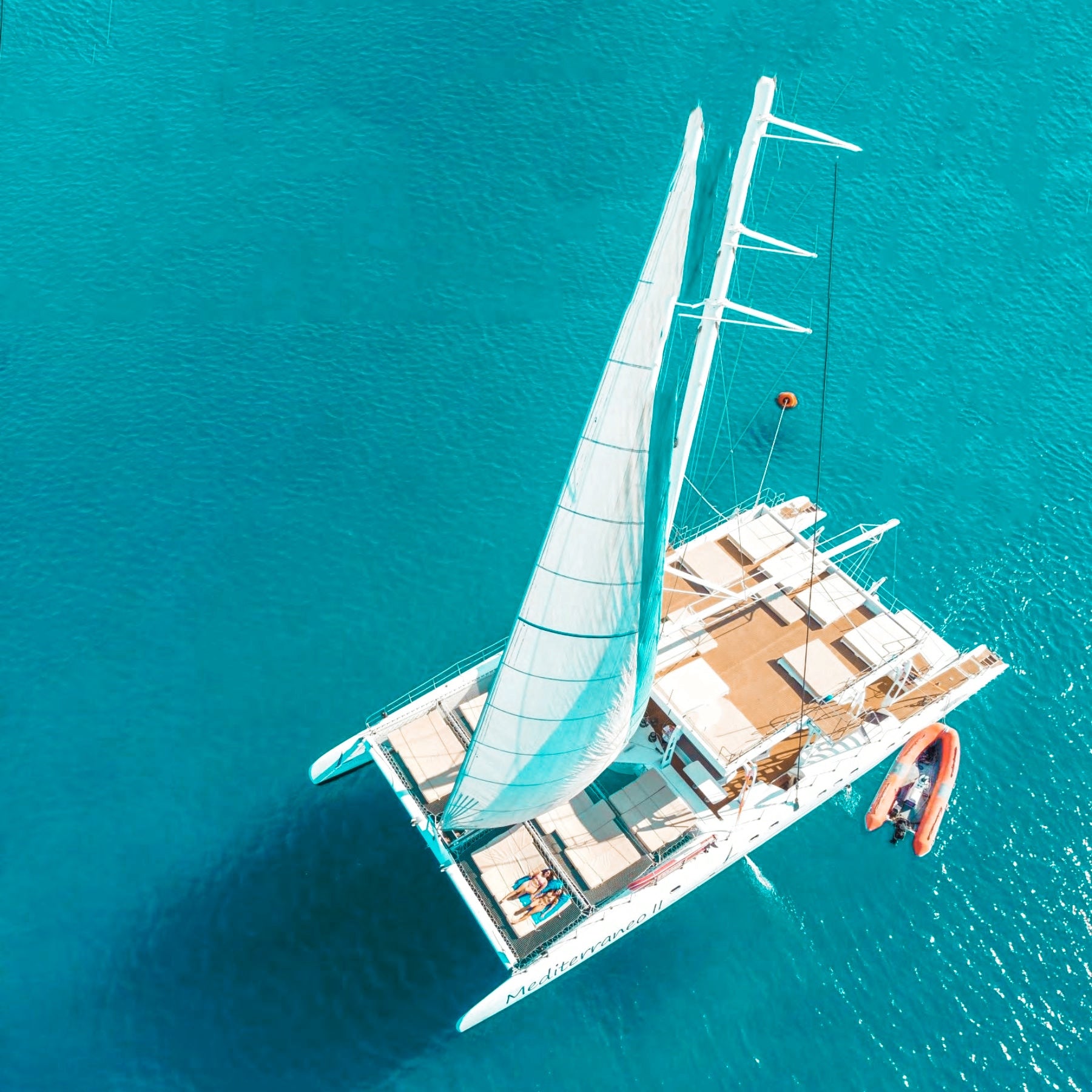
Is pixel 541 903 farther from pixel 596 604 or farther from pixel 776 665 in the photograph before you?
pixel 776 665

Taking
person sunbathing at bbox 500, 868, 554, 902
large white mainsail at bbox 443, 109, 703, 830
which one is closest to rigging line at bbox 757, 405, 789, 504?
large white mainsail at bbox 443, 109, 703, 830

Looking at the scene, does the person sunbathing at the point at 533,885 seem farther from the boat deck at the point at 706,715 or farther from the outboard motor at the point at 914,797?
the outboard motor at the point at 914,797

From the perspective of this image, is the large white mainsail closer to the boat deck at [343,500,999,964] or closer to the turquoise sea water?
the boat deck at [343,500,999,964]

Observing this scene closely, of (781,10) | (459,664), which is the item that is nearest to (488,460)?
(459,664)

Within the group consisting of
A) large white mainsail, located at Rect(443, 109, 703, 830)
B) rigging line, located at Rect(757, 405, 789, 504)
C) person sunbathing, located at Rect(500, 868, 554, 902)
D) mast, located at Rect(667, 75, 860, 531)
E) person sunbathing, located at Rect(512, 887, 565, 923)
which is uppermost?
rigging line, located at Rect(757, 405, 789, 504)

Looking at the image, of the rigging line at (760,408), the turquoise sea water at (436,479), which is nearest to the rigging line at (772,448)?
the turquoise sea water at (436,479)

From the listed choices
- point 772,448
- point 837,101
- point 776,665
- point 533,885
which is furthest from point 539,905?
point 837,101

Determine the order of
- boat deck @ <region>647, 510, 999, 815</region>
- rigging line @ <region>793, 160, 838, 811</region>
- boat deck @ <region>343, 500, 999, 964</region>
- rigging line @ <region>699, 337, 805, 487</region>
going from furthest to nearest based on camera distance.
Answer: rigging line @ <region>699, 337, 805, 487</region>
rigging line @ <region>793, 160, 838, 811</region>
boat deck @ <region>647, 510, 999, 815</region>
boat deck @ <region>343, 500, 999, 964</region>

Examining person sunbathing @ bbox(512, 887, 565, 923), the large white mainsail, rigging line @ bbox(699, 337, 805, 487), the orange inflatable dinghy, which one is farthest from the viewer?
rigging line @ bbox(699, 337, 805, 487)

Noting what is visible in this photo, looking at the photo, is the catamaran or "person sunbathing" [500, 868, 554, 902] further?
"person sunbathing" [500, 868, 554, 902]
